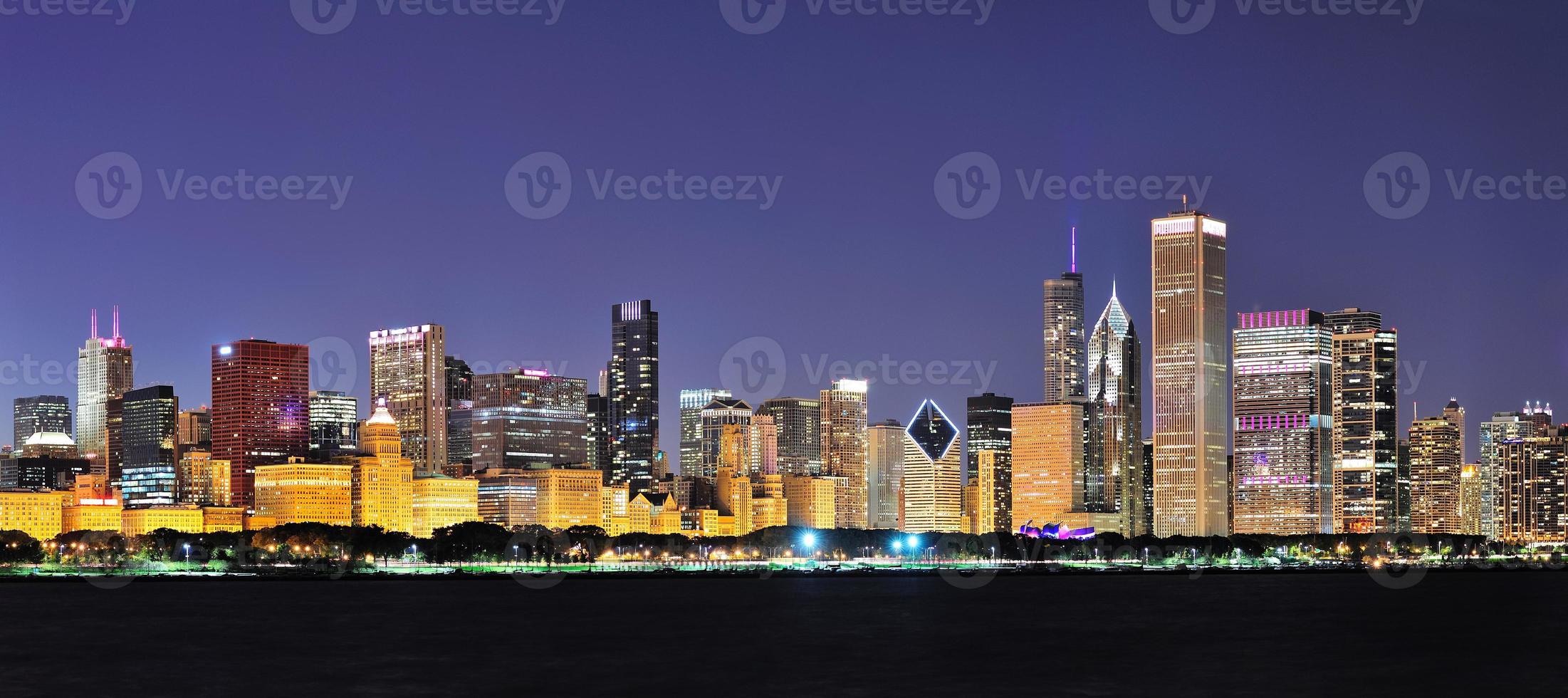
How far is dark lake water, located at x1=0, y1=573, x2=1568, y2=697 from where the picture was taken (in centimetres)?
8375

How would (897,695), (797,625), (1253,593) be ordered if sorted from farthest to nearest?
(1253,593), (797,625), (897,695)

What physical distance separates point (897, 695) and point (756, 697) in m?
5.68

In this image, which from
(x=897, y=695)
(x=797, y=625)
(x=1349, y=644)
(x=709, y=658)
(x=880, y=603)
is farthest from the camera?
(x=880, y=603)

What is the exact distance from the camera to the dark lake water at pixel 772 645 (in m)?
83.8

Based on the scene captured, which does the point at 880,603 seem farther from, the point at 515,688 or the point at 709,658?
the point at 515,688

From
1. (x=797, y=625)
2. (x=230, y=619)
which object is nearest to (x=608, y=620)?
(x=797, y=625)

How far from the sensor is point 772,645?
105938 millimetres

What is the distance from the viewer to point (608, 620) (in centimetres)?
12975

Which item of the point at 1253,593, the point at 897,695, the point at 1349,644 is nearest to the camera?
the point at 897,695

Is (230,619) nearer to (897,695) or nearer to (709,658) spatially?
(709,658)

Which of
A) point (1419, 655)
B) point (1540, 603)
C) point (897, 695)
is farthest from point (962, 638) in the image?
point (1540, 603)

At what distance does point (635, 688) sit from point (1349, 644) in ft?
156

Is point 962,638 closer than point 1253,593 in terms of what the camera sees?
Yes

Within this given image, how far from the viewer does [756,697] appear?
7825cm
